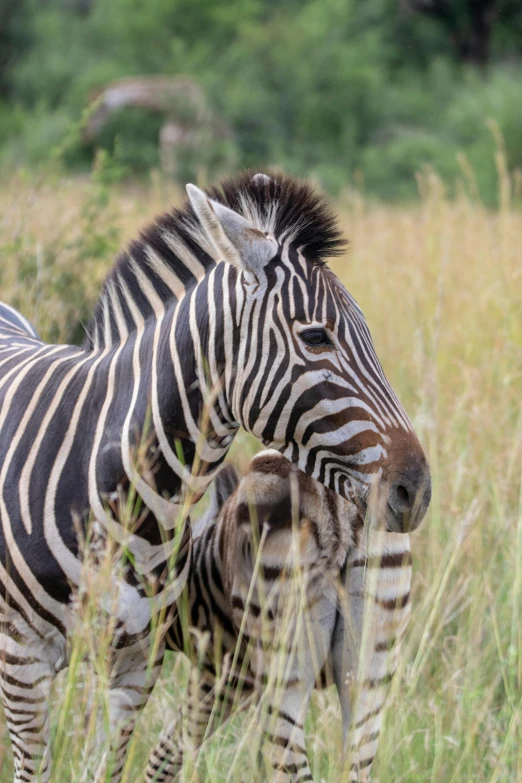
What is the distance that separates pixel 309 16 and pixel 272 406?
847 inches

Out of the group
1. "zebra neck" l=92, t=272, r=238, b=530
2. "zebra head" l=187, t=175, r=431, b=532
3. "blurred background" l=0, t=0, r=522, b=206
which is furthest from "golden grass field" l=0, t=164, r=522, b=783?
"blurred background" l=0, t=0, r=522, b=206

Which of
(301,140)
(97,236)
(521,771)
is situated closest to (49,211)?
(97,236)

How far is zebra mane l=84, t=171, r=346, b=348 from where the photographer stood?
2678 mm

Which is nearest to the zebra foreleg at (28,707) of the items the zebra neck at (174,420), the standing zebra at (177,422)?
the standing zebra at (177,422)

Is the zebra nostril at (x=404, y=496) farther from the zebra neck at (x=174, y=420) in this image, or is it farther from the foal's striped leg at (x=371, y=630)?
the zebra neck at (x=174, y=420)

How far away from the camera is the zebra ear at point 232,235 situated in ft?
8.09

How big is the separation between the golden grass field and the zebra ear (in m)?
0.96

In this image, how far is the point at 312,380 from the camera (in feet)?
8.17

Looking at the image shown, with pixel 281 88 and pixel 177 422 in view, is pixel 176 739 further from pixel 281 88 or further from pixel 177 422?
pixel 281 88

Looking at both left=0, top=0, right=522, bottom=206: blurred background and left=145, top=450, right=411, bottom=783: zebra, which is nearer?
left=145, top=450, right=411, bottom=783: zebra

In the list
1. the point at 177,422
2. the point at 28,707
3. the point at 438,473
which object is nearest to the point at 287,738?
the point at 28,707

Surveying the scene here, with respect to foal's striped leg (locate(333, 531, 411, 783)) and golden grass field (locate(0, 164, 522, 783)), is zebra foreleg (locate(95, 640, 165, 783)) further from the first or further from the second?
foal's striped leg (locate(333, 531, 411, 783))

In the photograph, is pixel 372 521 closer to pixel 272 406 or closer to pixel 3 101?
pixel 272 406

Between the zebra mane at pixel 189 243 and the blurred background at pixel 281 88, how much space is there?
8722 millimetres
